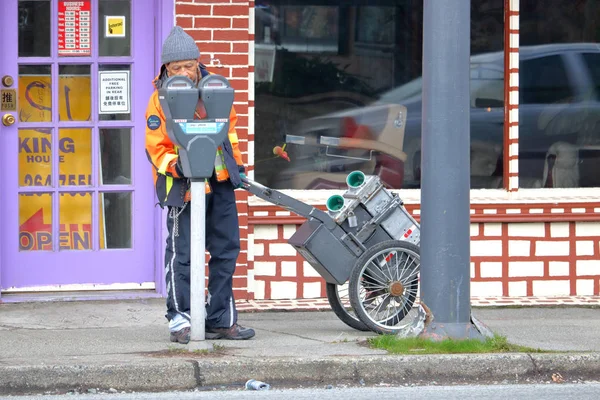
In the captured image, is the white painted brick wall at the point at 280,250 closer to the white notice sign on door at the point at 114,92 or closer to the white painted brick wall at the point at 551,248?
the white notice sign on door at the point at 114,92

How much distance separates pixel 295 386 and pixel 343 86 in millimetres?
3275

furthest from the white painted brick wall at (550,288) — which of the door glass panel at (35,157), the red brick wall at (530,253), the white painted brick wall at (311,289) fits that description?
the door glass panel at (35,157)

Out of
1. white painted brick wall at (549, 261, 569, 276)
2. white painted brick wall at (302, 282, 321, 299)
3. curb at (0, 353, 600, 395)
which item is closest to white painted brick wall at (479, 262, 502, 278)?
white painted brick wall at (549, 261, 569, 276)

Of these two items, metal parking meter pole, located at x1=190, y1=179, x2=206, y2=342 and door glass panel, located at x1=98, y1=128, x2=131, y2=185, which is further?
door glass panel, located at x1=98, y1=128, x2=131, y2=185

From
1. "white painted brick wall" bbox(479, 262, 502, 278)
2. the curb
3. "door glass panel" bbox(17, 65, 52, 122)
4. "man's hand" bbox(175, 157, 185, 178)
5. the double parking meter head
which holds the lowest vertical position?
the curb

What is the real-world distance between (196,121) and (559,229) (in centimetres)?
382

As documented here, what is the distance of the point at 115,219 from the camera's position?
899cm

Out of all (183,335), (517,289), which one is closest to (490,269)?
(517,289)

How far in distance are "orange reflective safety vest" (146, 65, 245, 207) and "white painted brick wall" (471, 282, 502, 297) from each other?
2821 mm

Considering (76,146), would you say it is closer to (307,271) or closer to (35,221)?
(35,221)

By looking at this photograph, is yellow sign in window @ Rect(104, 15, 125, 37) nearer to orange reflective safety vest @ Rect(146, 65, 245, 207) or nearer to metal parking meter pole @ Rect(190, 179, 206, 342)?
orange reflective safety vest @ Rect(146, 65, 245, 207)

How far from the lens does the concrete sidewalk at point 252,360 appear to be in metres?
6.38

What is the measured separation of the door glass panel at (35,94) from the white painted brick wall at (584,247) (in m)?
4.11

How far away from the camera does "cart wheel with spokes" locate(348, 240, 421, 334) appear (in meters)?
7.46
